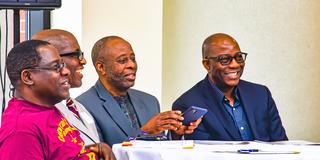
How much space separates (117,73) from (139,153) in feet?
3.29

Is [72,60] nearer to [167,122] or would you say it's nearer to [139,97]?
[167,122]

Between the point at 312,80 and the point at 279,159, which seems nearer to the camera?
the point at 279,159

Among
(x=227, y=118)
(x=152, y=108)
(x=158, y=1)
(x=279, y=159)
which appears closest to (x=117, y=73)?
(x=152, y=108)

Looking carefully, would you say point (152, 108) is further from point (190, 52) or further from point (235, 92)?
point (190, 52)

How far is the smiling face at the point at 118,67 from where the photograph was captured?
12.8 ft

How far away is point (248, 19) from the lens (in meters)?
5.77

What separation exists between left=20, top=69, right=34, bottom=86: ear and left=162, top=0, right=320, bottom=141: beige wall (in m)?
3.17

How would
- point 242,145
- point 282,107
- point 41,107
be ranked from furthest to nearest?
1. point 282,107
2. point 242,145
3. point 41,107

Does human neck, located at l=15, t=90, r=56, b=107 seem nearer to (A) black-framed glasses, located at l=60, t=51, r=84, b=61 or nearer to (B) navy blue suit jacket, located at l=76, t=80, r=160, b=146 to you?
(A) black-framed glasses, located at l=60, t=51, r=84, b=61

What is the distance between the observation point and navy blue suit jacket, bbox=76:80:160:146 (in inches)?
148

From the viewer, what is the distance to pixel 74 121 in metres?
3.19

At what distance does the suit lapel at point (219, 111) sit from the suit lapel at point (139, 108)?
1.14 ft

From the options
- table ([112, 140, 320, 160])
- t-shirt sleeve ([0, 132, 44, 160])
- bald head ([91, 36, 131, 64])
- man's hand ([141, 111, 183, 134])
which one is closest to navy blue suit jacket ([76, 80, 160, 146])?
bald head ([91, 36, 131, 64])

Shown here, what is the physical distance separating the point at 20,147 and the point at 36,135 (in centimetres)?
8
